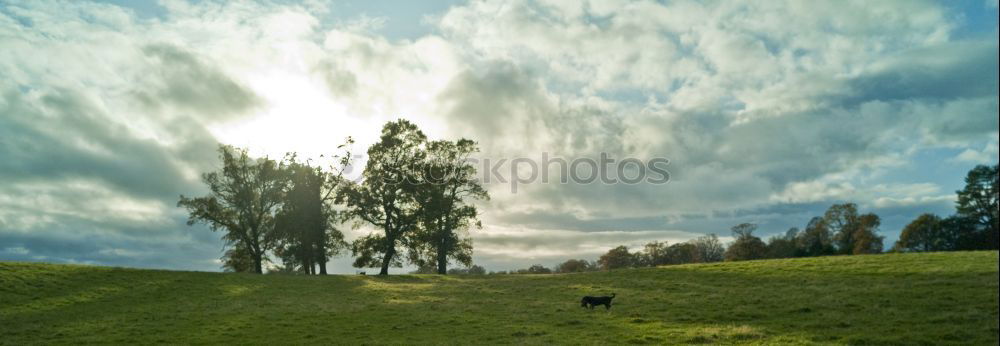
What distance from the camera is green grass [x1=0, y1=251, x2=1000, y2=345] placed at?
72.0 feet

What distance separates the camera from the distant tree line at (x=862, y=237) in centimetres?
7175

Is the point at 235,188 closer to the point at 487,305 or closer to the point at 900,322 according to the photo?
the point at 487,305

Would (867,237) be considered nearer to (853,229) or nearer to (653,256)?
(853,229)

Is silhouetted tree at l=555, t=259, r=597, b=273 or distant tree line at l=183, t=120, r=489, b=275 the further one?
silhouetted tree at l=555, t=259, r=597, b=273

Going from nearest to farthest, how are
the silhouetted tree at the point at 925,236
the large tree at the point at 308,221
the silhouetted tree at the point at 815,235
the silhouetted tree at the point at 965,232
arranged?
the large tree at the point at 308,221
the silhouetted tree at the point at 965,232
the silhouetted tree at the point at 925,236
the silhouetted tree at the point at 815,235

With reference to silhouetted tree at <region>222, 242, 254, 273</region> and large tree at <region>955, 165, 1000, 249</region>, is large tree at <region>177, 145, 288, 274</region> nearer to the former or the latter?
silhouetted tree at <region>222, 242, 254, 273</region>

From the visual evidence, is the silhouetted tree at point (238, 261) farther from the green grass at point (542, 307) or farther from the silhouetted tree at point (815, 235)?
the silhouetted tree at point (815, 235)

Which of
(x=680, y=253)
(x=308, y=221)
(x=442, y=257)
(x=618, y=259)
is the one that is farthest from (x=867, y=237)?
(x=308, y=221)

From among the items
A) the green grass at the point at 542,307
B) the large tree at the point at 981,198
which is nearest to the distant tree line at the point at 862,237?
the large tree at the point at 981,198

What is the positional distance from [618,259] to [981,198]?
193 feet

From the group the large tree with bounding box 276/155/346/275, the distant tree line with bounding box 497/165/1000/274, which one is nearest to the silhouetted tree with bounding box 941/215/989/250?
the distant tree line with bounding box 497/165/1000/274

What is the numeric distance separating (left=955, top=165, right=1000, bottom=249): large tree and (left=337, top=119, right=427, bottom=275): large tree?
76.6 meters

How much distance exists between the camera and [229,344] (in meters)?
23.3

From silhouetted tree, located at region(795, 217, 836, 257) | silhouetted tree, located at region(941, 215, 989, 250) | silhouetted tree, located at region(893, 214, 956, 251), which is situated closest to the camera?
silhouetted tree, located at region(941, 215, 989, 250)
